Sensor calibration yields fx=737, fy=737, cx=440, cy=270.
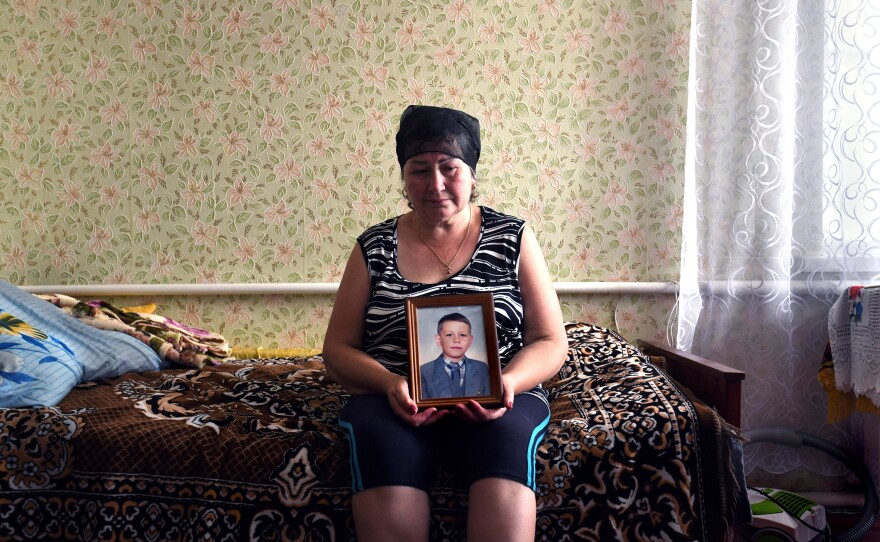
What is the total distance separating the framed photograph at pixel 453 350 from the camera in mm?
1476

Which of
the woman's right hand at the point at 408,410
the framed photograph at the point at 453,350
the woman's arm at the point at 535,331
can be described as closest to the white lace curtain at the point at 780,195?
the woman's arm at the point at 535,331

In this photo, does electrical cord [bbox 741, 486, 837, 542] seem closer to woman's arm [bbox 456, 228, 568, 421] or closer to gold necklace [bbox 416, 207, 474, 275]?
woman's arm [bbox 456, 228, 568, 421]

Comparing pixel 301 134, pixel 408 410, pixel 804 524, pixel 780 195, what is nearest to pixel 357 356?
pixel 408 410

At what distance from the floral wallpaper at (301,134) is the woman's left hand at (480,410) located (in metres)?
1.16

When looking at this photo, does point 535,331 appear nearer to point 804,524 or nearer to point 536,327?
point 536,327

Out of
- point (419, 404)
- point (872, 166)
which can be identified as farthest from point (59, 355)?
point (872, 166)

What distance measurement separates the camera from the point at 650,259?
2.55m

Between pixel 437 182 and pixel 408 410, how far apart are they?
534 mm

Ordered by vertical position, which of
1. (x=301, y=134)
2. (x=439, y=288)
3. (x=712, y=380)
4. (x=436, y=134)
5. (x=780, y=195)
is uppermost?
(x=301, y=134)

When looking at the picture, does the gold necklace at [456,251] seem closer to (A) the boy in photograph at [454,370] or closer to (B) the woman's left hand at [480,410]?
(A) the boy in photograph at [454,370]

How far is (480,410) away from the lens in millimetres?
1445

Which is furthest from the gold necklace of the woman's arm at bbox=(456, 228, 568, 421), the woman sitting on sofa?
the woman's arm at bbox=(456, 228, 568, 421)

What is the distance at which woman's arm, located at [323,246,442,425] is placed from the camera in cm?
148

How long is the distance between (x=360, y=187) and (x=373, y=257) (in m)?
0.88
